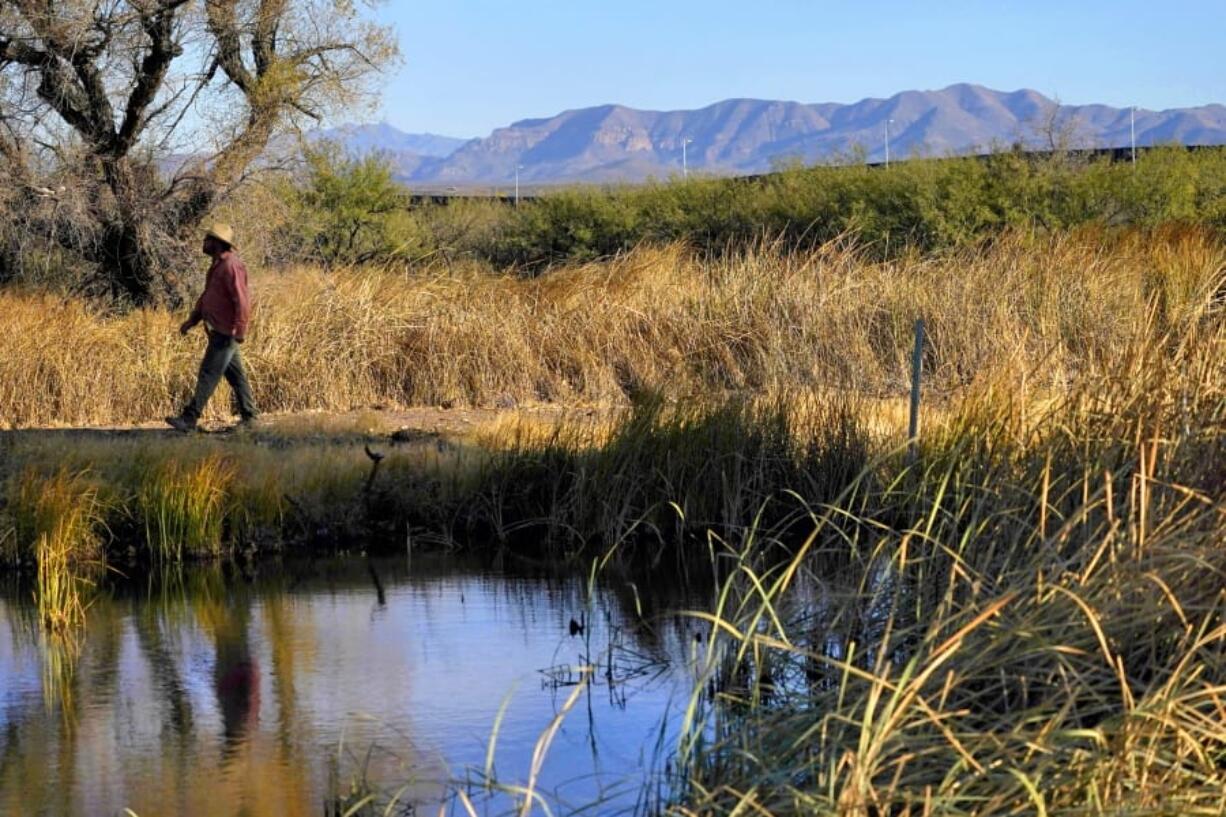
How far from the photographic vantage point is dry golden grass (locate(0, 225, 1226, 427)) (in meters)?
17.4

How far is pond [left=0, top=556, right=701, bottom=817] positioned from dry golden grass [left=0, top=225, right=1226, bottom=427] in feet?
20.1

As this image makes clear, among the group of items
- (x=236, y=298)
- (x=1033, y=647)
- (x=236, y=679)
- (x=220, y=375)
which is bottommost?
(x=236, y=679)

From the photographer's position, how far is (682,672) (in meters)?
9.06

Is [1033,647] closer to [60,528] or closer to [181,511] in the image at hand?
[60,528]

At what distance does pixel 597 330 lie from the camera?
19016 millimetres

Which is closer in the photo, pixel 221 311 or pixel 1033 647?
pixel 1033 647

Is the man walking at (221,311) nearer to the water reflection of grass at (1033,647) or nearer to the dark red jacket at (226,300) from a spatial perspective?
the dark red jacket at (226,300)

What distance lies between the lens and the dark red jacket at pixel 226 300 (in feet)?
51.9

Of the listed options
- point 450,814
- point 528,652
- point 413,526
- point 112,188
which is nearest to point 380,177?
point 112,188

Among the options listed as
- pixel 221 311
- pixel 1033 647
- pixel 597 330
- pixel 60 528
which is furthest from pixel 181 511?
pixel 1033 647

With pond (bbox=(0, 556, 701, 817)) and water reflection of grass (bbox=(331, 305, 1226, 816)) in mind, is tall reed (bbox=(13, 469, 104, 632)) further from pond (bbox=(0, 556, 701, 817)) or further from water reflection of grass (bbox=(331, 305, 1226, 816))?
water reflection of grass (bbox=(331, 305, 1226, 816))

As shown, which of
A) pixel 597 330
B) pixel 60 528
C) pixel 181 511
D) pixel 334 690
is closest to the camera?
pixel 334 690

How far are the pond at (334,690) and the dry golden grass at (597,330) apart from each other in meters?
6.11

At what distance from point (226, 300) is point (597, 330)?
4470 mm
